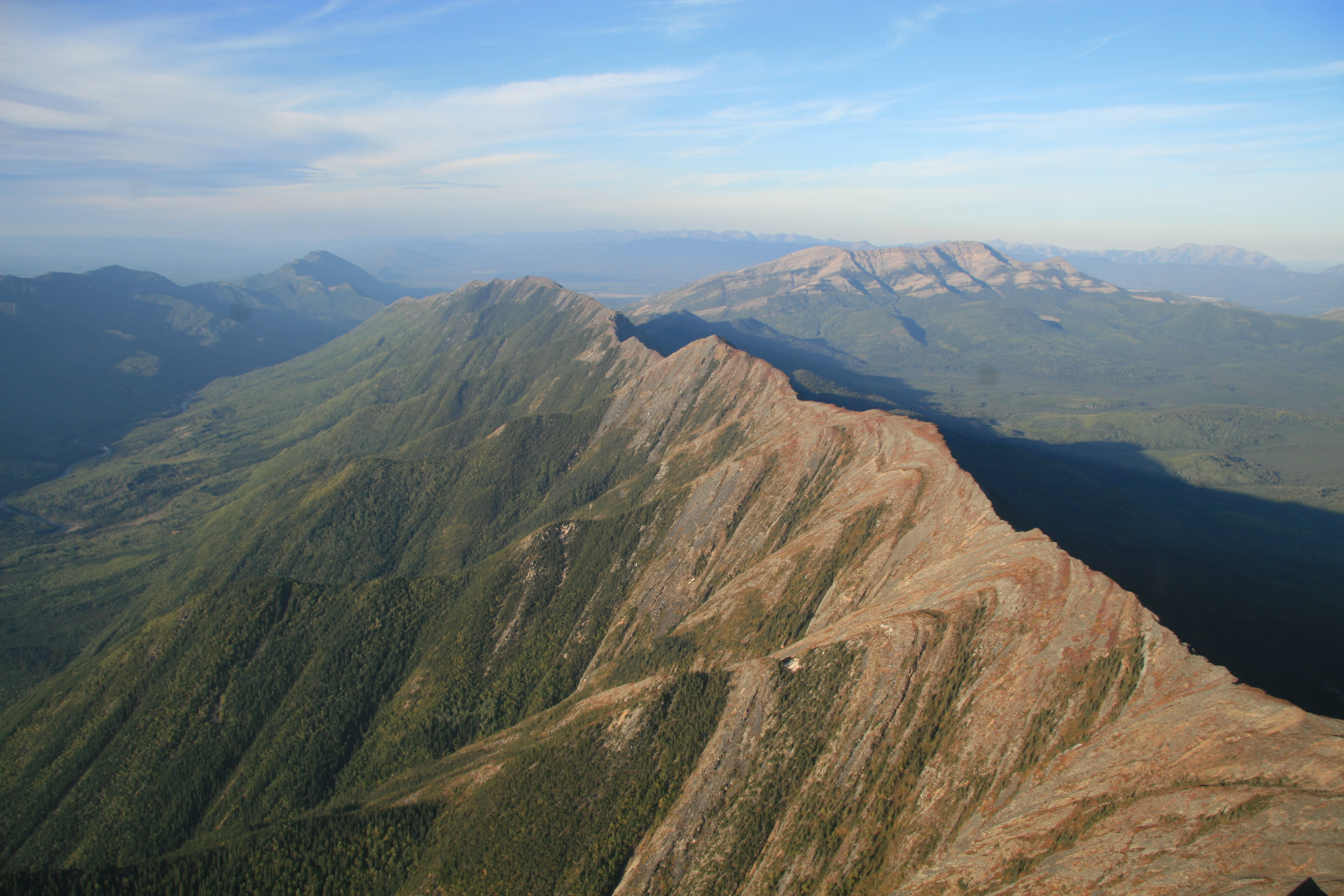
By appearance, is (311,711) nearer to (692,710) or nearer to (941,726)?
(692,710)

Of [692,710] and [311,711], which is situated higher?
[692,710]

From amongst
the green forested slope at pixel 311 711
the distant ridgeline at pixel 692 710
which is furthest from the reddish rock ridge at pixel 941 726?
the green forested slope at pixel 311 711

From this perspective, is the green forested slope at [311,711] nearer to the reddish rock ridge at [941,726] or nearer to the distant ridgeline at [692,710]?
the distant ridgeline at [692,710]

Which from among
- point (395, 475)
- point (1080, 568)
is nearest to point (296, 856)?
point (1080, 568)

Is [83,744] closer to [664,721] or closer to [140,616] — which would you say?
[140,616]

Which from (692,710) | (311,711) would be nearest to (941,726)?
(692,710)
